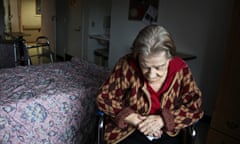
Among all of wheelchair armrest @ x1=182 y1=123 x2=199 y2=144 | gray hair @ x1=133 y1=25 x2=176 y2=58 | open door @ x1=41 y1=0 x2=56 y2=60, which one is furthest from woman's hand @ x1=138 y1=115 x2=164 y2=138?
open door @ x1=41 y1=0 x2=56 y2=60

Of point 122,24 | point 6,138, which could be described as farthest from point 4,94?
point 122,24

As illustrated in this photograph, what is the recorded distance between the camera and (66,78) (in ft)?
6.01

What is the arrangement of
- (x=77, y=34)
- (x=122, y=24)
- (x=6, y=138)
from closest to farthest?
(x=6, y=138), (x=122, y=24), (x=77, y=34)

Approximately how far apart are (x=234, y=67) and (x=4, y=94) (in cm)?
168

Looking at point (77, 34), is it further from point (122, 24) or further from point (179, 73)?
point (179, 73)

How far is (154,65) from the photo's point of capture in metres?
1.07

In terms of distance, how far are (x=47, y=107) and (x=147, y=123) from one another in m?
0.70

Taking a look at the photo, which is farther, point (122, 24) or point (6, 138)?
point (122, 24)

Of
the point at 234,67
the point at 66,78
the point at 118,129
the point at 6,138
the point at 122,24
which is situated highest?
the point at 122,24

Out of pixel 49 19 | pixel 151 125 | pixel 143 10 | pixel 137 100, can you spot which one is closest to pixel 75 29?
pixel 49 19

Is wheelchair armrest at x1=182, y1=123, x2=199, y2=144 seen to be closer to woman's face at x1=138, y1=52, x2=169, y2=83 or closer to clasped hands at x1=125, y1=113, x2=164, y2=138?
clasped hands at x1=125, y1=113, x2=164, y2=138

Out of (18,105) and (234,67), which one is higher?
(234,67)

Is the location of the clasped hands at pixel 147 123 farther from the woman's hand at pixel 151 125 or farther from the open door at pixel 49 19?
the open door at pixel 49 19

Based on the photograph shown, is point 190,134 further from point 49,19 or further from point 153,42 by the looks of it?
point 49,19
